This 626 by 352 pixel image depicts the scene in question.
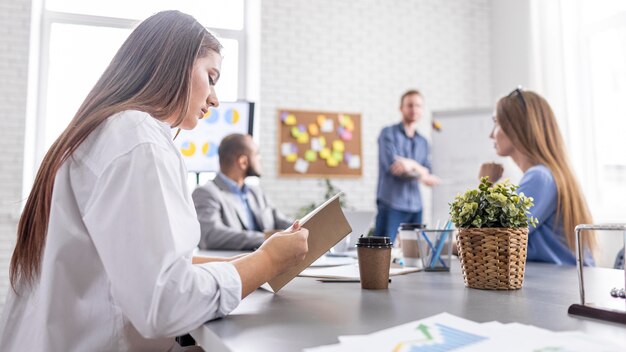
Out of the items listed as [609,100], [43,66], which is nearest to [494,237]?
[609,100]

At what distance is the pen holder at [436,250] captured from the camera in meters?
1.45

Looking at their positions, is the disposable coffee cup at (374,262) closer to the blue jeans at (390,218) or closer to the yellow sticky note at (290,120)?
the blue jeans at (390,218)

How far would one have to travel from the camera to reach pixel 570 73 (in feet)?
15.7

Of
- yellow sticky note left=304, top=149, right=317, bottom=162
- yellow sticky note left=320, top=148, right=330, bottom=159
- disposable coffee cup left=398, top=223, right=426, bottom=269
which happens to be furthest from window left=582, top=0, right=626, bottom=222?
disposable coffee cup left=398, top=223, right=426, bottom=269

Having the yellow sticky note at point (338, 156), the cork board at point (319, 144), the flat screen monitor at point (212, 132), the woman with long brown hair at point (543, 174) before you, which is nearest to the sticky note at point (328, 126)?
the cork board at point (319, 144)

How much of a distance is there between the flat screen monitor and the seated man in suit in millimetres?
792

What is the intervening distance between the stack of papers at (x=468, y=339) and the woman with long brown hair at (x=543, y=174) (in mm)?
1187

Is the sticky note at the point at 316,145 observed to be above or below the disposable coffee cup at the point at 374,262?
above

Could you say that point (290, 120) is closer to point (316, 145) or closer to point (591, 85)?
point (316, 145)

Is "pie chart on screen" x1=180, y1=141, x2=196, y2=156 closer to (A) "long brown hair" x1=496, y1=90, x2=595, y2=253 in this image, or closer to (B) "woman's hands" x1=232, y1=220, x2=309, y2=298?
(A) "long brown hair" x1=496, y1=90, x2=595, y2=253

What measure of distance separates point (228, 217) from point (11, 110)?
8.84 feet

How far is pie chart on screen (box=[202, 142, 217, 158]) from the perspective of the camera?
3945mm

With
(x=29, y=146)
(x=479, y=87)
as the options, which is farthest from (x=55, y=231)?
(x=479, y=87)

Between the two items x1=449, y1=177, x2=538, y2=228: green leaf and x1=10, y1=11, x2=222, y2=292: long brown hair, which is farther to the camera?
x1=449, y1=177, x2=538, y2=228: green leaf
